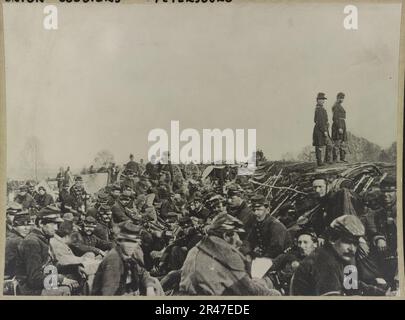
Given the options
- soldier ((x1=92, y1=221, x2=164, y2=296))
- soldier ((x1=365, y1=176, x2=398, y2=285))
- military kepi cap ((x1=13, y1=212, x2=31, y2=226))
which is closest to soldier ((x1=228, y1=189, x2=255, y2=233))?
soldier ((x1=92, y1=221, x2=164, y2=296))

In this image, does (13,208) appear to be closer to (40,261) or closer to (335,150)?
(40,261)

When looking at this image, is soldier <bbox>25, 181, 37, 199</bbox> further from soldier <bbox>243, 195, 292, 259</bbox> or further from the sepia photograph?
soldier <bbox>243, 195, 292, 259</bbox>

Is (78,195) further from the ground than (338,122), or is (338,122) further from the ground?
(338,122)

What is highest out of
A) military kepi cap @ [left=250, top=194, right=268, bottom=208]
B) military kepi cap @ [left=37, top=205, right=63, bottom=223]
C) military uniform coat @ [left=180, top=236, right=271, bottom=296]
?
military kepi cap @ [left=250, top=194, right=268, bottom=208]

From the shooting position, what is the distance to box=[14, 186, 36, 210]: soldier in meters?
3.53

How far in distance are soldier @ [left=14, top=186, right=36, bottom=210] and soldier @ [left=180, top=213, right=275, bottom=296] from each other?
0.88 metres

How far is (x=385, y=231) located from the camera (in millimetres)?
3533

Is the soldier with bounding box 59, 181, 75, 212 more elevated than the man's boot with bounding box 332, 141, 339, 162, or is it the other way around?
the man's boot with bounding box 332, 141, 339, 162

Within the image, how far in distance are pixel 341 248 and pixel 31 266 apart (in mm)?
1646

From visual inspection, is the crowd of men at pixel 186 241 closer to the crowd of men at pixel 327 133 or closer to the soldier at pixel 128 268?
the soldier at pixel 128 268

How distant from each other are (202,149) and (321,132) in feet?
2.09

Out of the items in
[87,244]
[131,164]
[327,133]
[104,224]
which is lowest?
[87,244]

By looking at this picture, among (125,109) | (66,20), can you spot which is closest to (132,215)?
(125,109)

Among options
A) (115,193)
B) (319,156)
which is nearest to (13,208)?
(115,193)
